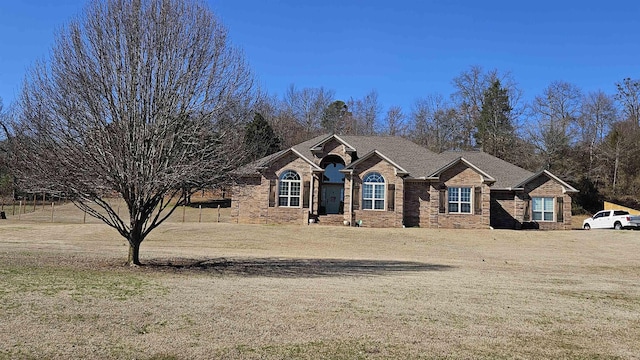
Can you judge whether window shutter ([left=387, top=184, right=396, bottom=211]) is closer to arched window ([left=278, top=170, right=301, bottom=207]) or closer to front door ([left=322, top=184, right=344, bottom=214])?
front door ([left=322, top=184, right=344, bottom=214])

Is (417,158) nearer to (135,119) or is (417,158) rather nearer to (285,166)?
(285,166)

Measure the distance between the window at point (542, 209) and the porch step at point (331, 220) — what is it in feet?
41.2

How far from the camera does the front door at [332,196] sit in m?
35.1

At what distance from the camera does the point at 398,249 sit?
909 inches

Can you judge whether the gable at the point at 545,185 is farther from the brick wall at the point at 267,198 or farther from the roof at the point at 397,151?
the brick wall at the point at 267,198

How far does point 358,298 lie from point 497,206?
82.9 feet

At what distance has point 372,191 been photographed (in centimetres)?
3122

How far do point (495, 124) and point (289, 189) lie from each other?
36198 millimetres

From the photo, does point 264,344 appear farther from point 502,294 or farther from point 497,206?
point 497,206

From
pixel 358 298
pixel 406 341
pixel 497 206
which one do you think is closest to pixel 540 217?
pixel 497 206

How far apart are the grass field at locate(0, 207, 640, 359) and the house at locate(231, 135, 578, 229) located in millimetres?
10689

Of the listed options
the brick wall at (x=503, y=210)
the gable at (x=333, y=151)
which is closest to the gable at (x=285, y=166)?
the gable at (x=333, y=151)

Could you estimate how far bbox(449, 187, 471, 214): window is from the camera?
3123 centimetres

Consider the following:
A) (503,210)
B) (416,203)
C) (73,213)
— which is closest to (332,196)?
(416,203)
